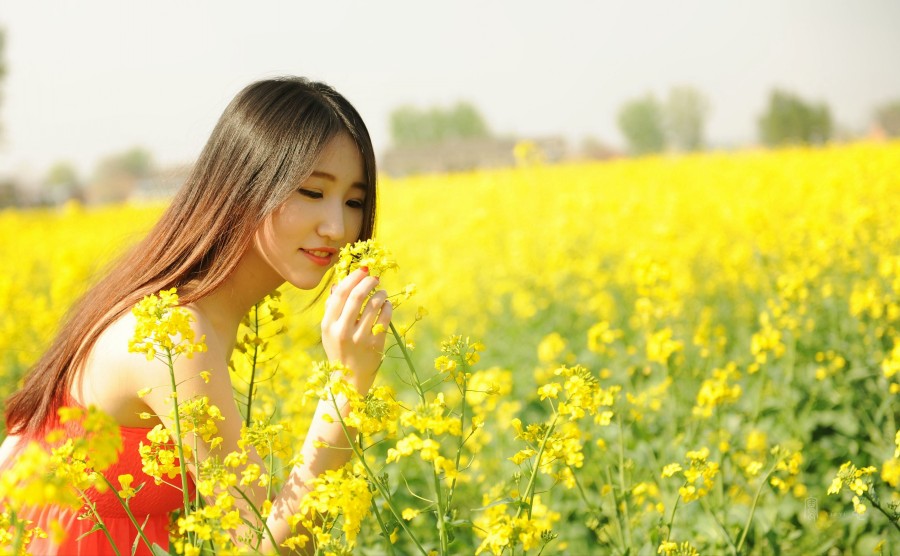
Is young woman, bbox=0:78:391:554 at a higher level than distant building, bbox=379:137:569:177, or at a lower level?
lower

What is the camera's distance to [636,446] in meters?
2.41

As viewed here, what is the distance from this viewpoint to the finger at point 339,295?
1358 millimetres

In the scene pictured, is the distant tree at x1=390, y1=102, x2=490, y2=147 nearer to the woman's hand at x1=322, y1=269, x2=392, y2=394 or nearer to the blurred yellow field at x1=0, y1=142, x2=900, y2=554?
the blurred yellow field at x1=0, y1=142, x2=900, y2=554

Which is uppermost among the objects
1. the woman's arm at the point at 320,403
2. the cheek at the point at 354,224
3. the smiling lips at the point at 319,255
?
the cheek at the point at 354,224

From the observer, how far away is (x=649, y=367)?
94.3 inches

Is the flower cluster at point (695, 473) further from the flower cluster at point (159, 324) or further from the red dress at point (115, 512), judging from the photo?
the red dress at point (115, 512)

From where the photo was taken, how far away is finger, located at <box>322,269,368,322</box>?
53.5 inches

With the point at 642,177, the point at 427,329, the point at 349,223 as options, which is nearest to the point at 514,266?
the point at 427,329

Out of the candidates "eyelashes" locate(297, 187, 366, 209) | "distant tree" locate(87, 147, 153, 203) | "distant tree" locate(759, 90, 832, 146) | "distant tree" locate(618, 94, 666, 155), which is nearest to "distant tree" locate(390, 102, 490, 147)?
"distant tree" locate(618, 94, 666, 155)

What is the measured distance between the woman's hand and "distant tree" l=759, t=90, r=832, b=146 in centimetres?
1129

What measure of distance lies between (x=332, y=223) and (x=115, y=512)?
73cm

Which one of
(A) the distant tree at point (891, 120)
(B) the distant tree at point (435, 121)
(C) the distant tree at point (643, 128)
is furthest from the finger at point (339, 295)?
(B) the distant tree at point (435, 121)

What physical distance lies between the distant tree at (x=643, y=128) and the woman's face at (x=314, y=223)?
1374 cm

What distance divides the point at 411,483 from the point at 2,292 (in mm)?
2969
